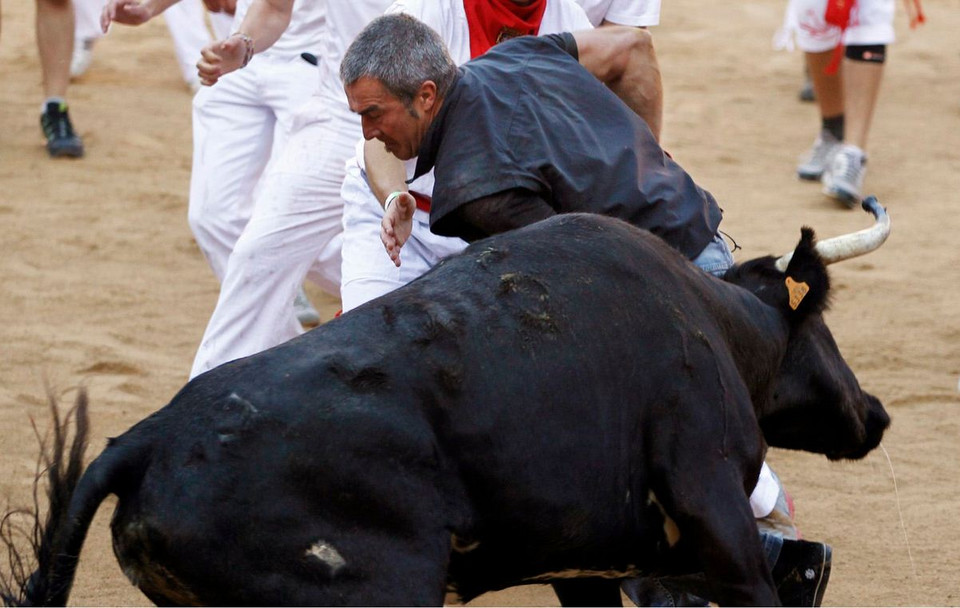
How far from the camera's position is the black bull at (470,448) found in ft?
9.67

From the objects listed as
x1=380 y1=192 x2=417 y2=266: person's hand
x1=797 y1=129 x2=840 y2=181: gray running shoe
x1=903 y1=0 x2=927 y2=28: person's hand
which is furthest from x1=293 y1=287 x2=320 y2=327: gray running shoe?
x1=903 y1=0 x2=927 y2=28: person's hand

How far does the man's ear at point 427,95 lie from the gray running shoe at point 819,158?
6.48 m

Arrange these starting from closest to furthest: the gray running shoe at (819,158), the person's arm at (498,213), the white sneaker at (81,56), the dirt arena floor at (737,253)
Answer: the person's arm at (498,213) < the dirt arena floor at (737,253) < the gray running shoe at (819,158) < the white sneaker at (81,56)

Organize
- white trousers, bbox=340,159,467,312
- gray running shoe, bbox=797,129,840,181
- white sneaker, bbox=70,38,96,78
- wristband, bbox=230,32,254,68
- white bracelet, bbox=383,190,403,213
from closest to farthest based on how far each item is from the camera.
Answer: white bracelet, bbox=383,190,403,213 < white trousers, bbox=340,159,467,312 < wristband, bbox=230,32,254,68 < gray running shoe, bbox=797,129,840,181 < white sneaker, bbox=70,38,96,78

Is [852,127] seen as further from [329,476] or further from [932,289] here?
[329,476]

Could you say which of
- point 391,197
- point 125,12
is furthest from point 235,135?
point 391,197

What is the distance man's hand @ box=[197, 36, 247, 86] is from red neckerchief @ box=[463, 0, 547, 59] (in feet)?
3.10

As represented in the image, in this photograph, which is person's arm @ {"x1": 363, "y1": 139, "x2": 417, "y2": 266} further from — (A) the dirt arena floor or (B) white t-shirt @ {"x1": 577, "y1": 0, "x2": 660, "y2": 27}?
(A) the dirt arena floor

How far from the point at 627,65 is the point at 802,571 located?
1612mm

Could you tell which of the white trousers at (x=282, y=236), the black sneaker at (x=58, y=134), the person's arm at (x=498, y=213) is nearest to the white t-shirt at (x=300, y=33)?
the white trousers at (x=282, y=236)

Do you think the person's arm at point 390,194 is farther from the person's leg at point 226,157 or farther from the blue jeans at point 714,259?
the person's leg at point 226,157

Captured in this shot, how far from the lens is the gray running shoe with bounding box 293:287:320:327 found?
734cm

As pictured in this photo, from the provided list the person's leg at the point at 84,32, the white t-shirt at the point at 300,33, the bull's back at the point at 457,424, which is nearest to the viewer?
the bull's back at the point at 457,424

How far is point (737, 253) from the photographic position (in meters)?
A: 8.66
